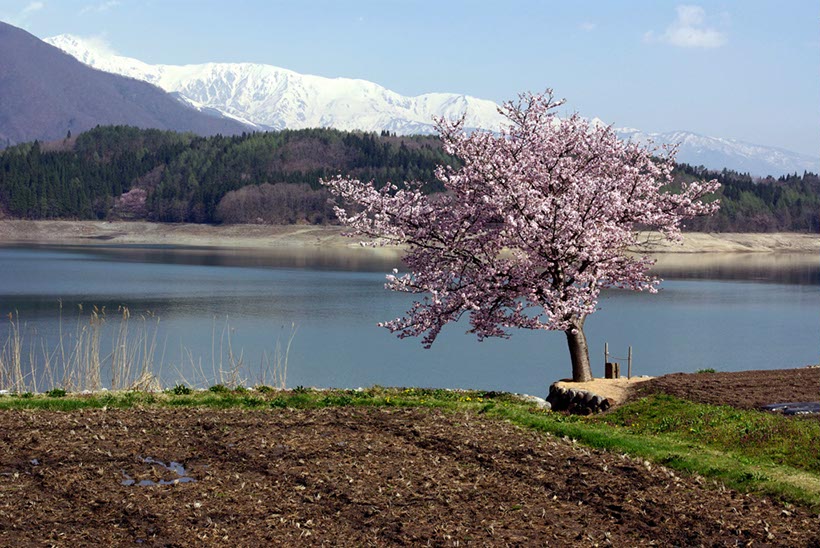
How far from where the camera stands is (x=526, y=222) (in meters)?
23.0

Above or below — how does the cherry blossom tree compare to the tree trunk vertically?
above

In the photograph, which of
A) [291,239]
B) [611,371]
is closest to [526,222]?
[611,371]

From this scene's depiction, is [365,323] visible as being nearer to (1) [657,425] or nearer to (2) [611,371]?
(2) [611,371]

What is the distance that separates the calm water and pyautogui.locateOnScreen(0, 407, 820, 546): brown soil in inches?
775

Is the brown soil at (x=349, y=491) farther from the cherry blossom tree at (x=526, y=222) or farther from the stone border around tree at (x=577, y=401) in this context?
the cherry blossom tree at (x=526, y=222)

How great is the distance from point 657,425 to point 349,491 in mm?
7406

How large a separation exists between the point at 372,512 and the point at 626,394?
1102cm

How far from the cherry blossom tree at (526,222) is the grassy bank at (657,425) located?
2737 mm

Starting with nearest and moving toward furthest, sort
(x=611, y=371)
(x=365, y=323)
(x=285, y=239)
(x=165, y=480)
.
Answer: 1. (x=165, y=480)
2. (x=611, y=371)
3. (x=365, y=323)
4. (x=285, y=239)

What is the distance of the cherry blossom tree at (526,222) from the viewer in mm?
22906

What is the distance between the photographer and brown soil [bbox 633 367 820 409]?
63.0 feet

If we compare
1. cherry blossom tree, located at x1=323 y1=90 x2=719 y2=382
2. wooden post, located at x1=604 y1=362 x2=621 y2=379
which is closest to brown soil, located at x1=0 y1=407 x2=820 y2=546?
cherry blossom tree, located at x1=323 y1=90 x2=719 y2=382

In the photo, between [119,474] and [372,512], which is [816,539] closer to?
[372,512]

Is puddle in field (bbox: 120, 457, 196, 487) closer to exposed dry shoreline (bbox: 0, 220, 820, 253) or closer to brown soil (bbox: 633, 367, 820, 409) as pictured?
brown soil (bbox: 633, 367, 820, 409)
